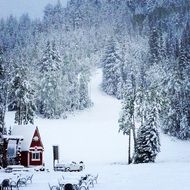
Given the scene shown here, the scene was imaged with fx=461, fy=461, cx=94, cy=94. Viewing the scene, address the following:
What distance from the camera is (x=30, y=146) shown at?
5925 cm

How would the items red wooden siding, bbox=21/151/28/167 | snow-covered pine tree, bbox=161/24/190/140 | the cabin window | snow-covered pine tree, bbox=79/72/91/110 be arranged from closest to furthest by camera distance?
1. red wooden siding, bbox=21/151/28/167
2. the cabin window
3. snow-covered pine tree, bbox=161/24/190/140
4. snow-covered pine tree, bbox=79/72/91/110

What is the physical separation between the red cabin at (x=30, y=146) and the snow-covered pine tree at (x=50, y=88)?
35010mm

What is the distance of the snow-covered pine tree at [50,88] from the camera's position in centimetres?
9606

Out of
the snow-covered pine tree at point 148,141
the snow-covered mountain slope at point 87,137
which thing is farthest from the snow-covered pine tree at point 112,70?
the snow-covered pine tree at point 148,141

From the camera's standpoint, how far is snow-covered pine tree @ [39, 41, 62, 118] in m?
96.1

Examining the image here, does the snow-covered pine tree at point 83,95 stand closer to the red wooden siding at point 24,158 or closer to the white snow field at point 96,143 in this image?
the white snow field at point 96,143

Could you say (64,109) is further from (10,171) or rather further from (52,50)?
(10,171)

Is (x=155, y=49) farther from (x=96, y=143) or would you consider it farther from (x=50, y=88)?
(x=96, y=143)

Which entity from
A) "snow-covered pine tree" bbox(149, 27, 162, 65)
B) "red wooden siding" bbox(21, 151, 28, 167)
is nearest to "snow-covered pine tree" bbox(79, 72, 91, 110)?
"snow-covered pine tree" bbox(149, 27, 162, 65)

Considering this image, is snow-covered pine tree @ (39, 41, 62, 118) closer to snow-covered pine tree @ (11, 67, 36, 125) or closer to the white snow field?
the white snow field

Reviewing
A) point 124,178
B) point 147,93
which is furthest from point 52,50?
point 124,178

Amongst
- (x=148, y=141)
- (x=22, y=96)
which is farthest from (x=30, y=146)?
(x=22, y=96)

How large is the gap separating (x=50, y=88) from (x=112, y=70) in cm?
3158

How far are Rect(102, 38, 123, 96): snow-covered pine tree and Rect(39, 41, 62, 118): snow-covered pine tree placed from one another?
23.9m
